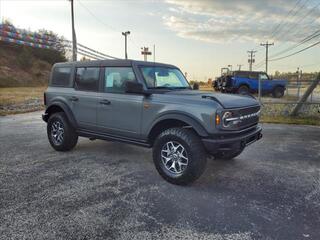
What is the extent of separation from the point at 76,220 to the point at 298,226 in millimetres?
2473

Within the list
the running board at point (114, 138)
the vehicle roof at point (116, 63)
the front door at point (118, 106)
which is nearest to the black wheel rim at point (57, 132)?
the running board at point (114, 138)

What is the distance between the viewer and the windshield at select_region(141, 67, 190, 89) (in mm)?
4891

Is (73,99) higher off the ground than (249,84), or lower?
lower

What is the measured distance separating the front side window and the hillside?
1004 inches

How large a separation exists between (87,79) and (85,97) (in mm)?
374

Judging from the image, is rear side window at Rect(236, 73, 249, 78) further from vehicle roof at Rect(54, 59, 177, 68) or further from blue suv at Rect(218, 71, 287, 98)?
vehicle roof at Rect(54, 59, 177, 68)

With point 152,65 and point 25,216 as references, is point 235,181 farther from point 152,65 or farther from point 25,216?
point 25,216

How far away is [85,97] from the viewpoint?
5.47 metres

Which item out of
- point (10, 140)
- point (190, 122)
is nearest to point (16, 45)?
point (10, 140)

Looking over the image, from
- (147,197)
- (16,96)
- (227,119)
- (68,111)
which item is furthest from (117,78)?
(16,96)

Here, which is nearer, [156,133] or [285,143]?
[156,133]

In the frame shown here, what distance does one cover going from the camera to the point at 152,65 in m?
5.17

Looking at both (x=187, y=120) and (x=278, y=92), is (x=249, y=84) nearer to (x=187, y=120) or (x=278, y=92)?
(x=278, y=92)

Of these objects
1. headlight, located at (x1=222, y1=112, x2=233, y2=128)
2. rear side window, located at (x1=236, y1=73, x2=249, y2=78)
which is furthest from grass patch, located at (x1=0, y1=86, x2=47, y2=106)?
headlight, located at (x1=222, y1=112, x2=233, y2=128)
